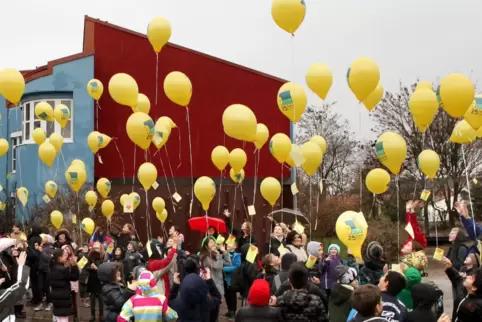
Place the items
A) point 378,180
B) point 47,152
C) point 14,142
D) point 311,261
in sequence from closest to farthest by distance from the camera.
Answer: point 311,261
point 378,180
point 47,152
point 14,142

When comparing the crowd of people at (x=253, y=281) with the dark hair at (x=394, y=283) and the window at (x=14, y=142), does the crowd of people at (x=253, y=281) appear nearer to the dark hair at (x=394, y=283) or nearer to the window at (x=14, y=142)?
the dark hair at (x=394, y=283)

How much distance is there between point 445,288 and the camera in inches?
629

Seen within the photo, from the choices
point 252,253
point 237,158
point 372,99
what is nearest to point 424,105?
point 372,99

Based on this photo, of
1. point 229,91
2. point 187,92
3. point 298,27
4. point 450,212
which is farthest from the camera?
point 450,212

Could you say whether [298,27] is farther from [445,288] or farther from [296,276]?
[445,288]

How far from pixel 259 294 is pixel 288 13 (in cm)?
586

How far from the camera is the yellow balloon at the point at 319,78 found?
1175 cm

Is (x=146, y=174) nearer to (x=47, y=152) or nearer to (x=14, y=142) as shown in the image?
(x=47, y=152)

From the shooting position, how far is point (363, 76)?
1040 centimetres

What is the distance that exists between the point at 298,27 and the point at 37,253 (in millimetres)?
6976

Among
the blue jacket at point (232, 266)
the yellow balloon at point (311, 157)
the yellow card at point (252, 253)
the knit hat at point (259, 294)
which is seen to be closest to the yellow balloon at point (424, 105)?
the yellow balloon at point (311, 157)

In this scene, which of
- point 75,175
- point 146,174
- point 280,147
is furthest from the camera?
point 75,175

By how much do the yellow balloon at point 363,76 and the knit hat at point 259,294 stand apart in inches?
207

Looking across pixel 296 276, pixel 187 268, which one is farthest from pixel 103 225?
pixel 296 276
